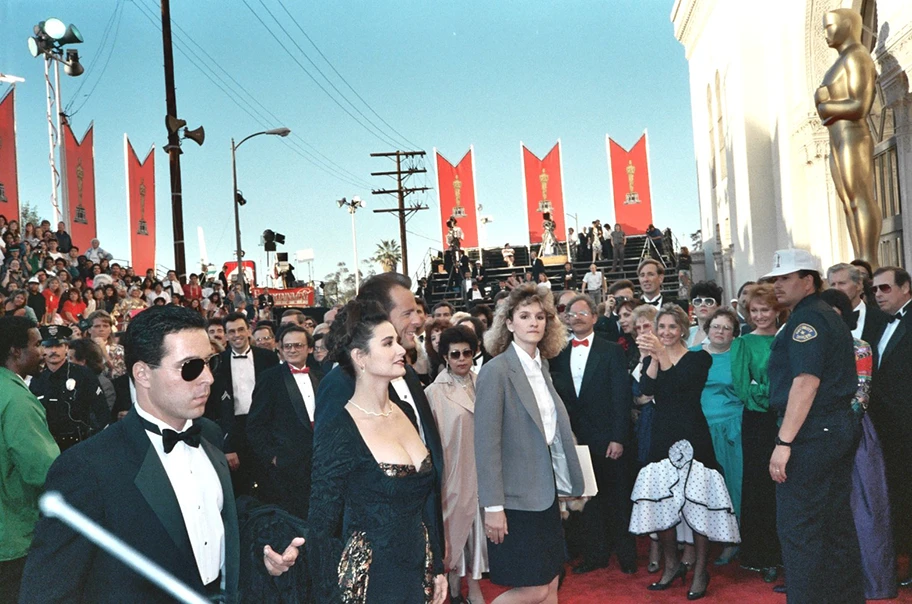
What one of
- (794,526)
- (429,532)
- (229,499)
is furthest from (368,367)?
(794,526)

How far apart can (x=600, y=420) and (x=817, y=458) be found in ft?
7.48

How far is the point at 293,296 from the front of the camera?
1117 inches

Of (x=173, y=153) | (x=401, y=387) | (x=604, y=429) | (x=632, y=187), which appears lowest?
(x=604, y=429)

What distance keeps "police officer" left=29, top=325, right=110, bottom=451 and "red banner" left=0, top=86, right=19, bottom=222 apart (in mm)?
15185

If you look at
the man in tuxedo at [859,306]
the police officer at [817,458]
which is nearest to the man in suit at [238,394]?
the police officer at [817,458]

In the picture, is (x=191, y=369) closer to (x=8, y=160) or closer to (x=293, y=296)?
(x=8, y=160)

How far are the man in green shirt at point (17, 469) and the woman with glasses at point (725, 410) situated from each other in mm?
4496

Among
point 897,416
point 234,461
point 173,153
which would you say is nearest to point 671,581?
point 897,416

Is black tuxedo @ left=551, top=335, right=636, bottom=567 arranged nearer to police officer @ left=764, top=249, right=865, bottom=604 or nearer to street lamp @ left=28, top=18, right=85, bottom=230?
police officer @ left=764, top=249, right=865, bottom=604

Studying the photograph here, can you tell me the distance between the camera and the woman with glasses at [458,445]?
5.76 meters

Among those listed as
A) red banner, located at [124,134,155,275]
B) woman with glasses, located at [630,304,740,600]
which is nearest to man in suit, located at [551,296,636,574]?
woman with glasses, located at [630,304,740,600]

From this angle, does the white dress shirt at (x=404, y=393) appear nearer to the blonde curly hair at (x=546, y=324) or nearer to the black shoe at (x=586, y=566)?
the blonde curly hair at (x=546, y=324)

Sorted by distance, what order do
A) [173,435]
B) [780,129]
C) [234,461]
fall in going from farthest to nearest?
[780,129] < [234,461] < [173,435]

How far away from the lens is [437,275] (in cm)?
3297
